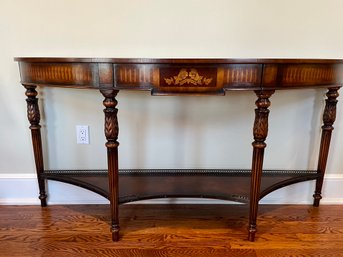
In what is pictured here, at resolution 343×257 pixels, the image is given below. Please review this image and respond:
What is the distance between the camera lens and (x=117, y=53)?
4.11 feet

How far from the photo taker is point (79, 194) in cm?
143

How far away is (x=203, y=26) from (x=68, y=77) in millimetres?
640

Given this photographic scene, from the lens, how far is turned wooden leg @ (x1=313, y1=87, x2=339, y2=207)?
1241 millimetres

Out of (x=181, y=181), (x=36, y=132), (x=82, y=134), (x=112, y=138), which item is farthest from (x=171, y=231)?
(x=36, y=132)

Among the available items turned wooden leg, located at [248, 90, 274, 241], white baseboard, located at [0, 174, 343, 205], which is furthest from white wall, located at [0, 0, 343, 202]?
turned wooden leg, located at [248, 90, 274, 241]

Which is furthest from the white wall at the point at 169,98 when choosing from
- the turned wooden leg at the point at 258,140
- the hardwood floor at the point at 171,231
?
the turned wooden leg at the point at 258,140

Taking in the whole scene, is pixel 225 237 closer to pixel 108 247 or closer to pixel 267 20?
pixel 108 247

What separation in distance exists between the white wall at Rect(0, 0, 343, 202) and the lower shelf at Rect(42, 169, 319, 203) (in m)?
0.05

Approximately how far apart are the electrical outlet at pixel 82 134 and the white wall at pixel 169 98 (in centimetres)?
3

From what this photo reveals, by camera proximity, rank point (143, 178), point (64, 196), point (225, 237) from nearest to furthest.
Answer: point (225, 237) → point (143, 178) → point (64, 196)

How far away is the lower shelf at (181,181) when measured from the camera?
3.81 feet

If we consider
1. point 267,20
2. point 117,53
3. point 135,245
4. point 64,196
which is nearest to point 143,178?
point 135,245

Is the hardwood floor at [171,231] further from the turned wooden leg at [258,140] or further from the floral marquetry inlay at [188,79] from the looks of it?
the floral marquetry inlay at [188,79]

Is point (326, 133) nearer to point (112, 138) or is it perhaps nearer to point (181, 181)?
point (181, 181)
